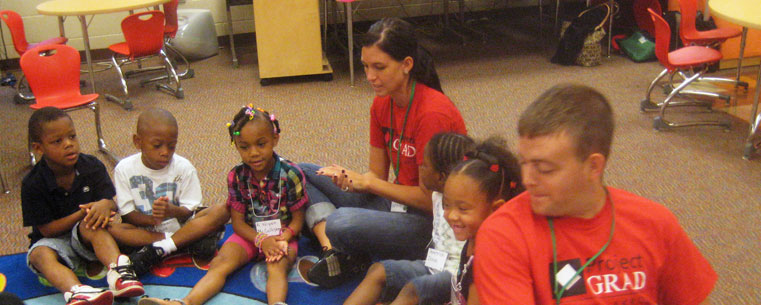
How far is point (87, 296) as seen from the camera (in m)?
2.13

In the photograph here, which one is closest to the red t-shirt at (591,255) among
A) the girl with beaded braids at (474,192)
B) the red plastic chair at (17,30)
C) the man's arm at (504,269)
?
the man's arm at (504,269)

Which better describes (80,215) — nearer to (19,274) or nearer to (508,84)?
(19,274)

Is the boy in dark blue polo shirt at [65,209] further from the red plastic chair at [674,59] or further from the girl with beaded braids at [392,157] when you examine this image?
the red plastic chair at [674,59]

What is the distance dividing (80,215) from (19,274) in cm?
35

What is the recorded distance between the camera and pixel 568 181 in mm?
1208

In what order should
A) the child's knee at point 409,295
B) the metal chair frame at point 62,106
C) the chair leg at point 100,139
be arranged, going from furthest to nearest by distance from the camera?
the chair leg at point 100,139 < the metal chair frame at point 62,106 < the child's knee at point 409,295

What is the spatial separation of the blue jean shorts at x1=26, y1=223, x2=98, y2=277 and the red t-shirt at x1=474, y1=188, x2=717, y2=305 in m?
1.74

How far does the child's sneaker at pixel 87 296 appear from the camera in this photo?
210cm

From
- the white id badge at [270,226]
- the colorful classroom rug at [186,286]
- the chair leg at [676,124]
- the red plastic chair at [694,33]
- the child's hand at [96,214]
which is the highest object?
the red plastic chair at [694,33]

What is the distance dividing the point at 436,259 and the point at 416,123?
0.44 metres

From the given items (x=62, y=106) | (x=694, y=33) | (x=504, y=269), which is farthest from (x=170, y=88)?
(x=504, y=269)

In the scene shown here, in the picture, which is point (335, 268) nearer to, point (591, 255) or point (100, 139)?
point (591, 255)

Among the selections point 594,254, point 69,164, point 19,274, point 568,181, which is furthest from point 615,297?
point 19,274

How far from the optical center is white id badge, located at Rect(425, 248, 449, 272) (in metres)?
1.95
